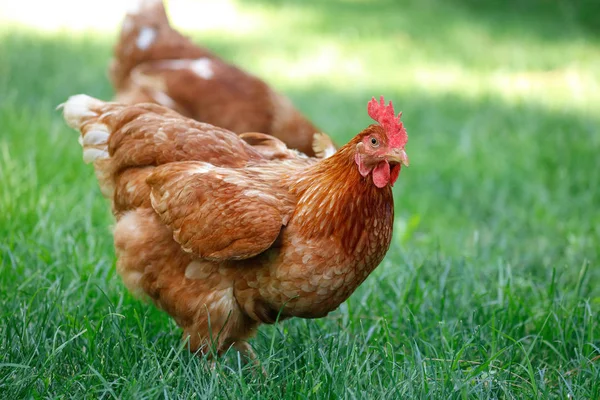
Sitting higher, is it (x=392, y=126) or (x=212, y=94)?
(x=392, y=126)

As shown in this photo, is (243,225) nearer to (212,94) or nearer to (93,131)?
(93,131)

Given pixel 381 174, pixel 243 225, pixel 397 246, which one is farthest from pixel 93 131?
pixel 397 246

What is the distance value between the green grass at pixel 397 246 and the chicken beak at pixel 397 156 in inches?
33.1

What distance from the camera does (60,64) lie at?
27.7 ft

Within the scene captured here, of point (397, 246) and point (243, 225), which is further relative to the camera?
point (397, 246)

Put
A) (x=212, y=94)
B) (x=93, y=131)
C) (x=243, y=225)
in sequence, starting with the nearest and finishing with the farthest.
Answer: (x=243, y=225) → (x=93, y=131) → (x=212, y=94)

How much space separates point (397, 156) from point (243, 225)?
70cm

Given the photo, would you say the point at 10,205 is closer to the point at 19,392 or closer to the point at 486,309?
the point at 19,392

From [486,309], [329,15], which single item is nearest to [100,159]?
[486,309]

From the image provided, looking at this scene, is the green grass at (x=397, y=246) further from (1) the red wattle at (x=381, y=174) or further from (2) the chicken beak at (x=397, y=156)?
(2) the chicken beak at (x=397, y=156)

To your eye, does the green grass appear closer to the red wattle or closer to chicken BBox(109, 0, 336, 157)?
the red wattle

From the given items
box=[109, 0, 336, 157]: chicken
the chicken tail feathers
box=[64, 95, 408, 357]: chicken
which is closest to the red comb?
box=[64, 95, 408, 357]: chicken

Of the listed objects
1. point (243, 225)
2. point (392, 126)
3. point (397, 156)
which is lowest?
point (243, 225)

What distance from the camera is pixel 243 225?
3.01 metres
